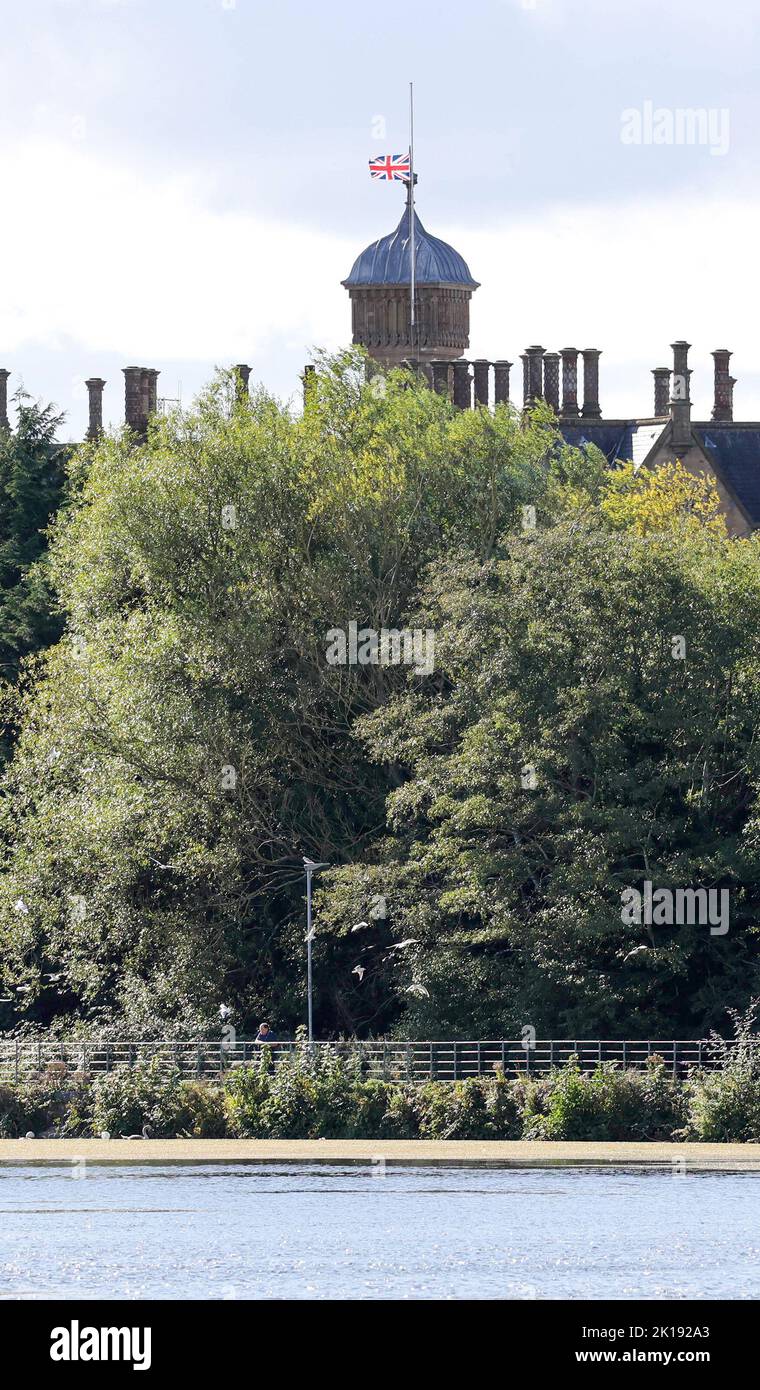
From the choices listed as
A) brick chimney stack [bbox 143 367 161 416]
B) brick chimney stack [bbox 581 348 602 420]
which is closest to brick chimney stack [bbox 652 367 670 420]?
brick chimney stack [bbox 581 348 602 420]

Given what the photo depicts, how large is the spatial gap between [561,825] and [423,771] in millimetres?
3353

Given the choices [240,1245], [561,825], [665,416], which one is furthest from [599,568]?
[665,416]

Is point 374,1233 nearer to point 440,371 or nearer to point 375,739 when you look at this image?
point 375,739

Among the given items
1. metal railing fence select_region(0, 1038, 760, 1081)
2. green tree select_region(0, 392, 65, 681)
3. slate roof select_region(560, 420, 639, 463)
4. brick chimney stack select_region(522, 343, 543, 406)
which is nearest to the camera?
metal railing fence select_region(0, 1038, 760, 1081)

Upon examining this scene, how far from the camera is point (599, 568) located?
59.2 meters

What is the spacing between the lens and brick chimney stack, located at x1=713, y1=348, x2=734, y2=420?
107062mm

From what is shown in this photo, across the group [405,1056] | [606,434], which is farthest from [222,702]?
[606,434]

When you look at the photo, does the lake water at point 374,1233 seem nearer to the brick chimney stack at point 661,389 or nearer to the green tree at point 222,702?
the green tree at point 222,702

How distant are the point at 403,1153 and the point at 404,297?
78.8m

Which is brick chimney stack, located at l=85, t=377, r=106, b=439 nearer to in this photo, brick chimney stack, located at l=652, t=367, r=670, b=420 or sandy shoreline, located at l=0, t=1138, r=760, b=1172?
brick chimney stack, located at l=652, t=367, r=670, b=420

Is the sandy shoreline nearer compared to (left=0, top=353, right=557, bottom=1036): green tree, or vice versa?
the sandy shoreline

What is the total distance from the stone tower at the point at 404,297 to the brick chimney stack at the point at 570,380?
51.0ft

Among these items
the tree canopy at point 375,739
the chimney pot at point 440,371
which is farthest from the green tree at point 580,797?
the chimney pot at point 440,371
